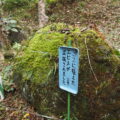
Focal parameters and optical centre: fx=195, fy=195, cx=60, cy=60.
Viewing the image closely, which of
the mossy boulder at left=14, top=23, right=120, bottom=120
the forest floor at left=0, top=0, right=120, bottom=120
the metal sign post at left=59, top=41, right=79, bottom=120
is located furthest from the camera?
the forest floor at left=0, top=0, right=120, bottom=120

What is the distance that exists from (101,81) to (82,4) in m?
8.78

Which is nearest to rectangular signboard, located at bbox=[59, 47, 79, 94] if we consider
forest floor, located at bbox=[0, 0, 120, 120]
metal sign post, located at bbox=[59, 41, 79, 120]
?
metal sign post, located at bbox=[59, 41, 79, 120]

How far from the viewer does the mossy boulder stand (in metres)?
2.44

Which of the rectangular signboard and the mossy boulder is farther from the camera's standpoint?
the mossy boulder

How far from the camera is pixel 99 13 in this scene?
973cm

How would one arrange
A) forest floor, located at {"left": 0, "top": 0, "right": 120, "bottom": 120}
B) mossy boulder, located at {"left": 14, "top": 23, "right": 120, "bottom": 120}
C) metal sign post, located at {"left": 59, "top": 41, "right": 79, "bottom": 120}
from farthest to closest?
forest floor, located at {"left": 0, "top": 0, "right": 120, "bottom": 120} < mossy boulder, located at {"left": 14, "top": 23, "right": 120, "bottom": 120} < metal sign post, located at {"left": 59, "top": 41, "right": 79, "bottom": 120}

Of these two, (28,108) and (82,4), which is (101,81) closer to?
(28,108)

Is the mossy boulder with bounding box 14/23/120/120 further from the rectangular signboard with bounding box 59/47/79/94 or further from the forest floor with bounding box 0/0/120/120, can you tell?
the forest floor with bounding box 0/0/120/120

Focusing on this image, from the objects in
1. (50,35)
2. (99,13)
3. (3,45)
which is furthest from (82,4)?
(50,35)

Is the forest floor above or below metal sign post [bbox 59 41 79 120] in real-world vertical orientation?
above

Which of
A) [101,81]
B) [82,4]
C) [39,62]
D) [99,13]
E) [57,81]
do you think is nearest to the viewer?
[101,81]

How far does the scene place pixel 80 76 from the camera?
8.19 feet

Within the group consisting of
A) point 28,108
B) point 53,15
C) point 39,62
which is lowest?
point 28,108

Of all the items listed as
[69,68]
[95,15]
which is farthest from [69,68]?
[95,15]
